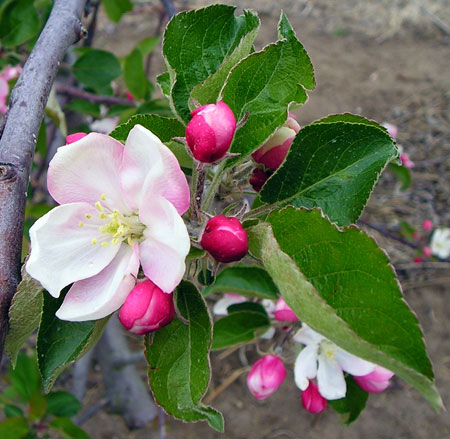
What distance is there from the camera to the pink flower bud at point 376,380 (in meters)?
1.17

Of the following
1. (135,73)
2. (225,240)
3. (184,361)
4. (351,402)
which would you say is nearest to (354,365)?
(351,402)

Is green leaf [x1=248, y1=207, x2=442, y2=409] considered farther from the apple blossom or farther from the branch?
the branch

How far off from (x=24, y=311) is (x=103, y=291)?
0.39ft

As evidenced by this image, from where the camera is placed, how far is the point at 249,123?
82 centimetres

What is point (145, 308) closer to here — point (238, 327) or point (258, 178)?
point (258, 178)

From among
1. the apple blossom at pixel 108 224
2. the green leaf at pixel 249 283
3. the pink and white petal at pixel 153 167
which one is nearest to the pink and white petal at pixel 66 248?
the apple blossom at pixel 108 224

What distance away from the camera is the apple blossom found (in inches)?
27.7

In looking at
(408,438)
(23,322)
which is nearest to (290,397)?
(408,438)

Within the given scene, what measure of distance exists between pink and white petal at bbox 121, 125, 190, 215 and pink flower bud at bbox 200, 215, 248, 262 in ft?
0.18

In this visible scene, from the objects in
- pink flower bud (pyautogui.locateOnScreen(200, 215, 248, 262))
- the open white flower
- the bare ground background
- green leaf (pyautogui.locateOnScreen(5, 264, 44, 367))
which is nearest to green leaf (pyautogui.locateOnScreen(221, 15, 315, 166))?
pink flower bud (pyautogui.locateOnScreen(200, 215, 248, 262))

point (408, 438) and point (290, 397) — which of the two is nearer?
point (408, 438)

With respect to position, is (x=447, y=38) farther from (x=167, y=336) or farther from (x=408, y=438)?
(x=167, y=336)

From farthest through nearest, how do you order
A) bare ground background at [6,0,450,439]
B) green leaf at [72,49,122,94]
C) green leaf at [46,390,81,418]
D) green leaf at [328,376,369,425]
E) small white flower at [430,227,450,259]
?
small white flower at [430,227,450,259] → bare ground background at [6,0,450,439] → green leaf at [72,49,122,94] → green leaf at [46,390,81,418] → green leaf at [328,376,369,425]

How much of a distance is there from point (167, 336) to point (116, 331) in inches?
65.9
